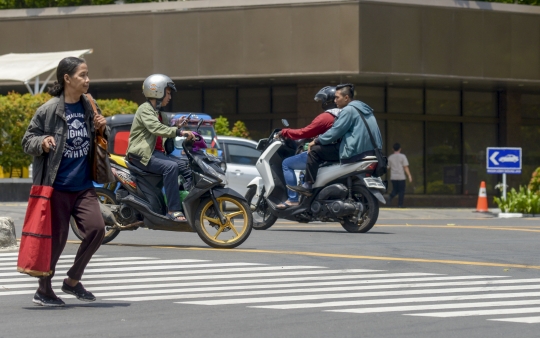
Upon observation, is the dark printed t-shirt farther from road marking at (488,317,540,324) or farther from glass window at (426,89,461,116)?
glass window at (426,89,461,116)

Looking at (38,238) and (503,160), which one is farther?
(503,160)

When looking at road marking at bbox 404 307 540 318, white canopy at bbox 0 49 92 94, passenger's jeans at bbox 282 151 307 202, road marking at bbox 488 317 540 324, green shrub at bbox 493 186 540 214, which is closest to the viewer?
road marking at bbox 488 317 540 324

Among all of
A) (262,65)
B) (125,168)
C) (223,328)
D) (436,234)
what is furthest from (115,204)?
(262,65)

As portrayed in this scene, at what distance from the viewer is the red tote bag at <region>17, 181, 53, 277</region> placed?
7523 mm

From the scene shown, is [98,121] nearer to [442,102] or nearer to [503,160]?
[503,160]

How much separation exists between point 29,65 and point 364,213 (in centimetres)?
1516

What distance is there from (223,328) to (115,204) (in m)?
5.94

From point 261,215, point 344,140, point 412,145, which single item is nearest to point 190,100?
point 412,145

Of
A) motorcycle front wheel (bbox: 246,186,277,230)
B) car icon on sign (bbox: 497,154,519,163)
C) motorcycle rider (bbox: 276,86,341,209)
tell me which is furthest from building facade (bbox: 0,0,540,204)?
motorcycle rider (bbox: 276,86,341,209)

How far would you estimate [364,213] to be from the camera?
14.8 m

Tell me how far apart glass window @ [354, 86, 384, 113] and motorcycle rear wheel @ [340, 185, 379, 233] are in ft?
51.6

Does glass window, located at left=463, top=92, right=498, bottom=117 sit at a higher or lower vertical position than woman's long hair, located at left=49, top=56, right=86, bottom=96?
higher

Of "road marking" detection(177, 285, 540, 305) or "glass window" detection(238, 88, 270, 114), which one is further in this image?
"glass window" detection(238, 88, 270, 114)

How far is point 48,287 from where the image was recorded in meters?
7.71
